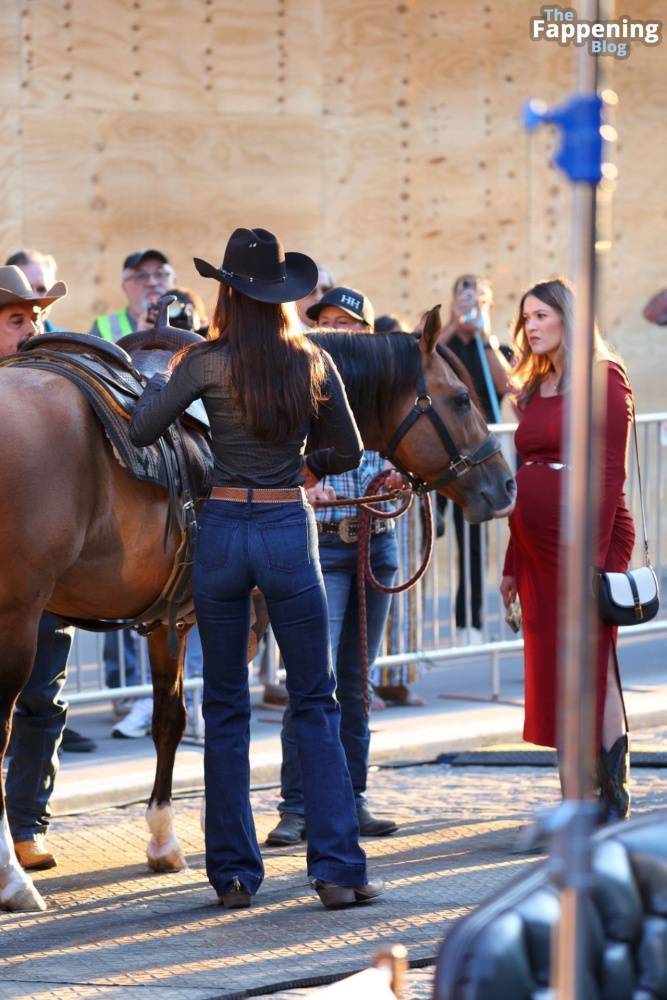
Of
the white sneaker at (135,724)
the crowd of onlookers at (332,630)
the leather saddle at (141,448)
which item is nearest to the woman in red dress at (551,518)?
the crowd of onlookers at (332,630)

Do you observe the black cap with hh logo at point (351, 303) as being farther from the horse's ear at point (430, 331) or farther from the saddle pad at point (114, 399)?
the saddle pad at point (114, 399)

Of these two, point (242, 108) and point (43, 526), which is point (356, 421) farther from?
point (242, 108)

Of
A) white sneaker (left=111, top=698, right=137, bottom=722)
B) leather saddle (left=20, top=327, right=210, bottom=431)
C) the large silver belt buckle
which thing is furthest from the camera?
white sneaker (left=111, top=698, right=137, bottom=722)

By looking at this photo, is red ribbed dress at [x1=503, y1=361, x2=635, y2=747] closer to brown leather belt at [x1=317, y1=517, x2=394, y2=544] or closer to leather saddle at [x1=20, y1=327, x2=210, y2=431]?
brown leather belt at [x1=317, y1=517, x2=394, y2=544]

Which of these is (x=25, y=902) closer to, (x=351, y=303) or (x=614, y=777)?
(x=614, y=777)

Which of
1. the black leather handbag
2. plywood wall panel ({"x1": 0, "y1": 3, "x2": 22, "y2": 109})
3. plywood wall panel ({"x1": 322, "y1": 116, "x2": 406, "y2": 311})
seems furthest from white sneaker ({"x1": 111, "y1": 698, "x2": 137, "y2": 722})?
plywood wall panel ({"x1": 322, "y1": 116, "x2": 406, "y2": 311})

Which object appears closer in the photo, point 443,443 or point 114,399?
point 114,399

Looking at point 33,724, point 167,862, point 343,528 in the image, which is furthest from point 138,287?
point 167,862

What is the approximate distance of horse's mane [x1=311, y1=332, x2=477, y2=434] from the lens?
600 cm

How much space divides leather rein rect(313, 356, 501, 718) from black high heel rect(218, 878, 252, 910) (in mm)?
1228

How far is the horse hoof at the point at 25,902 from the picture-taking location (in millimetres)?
5523

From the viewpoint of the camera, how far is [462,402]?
20.6ft

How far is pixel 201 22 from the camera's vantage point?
11.9 meters

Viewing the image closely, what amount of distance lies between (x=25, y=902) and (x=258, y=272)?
211cm
